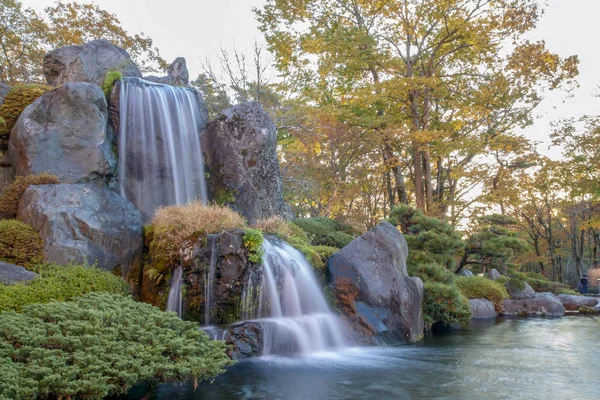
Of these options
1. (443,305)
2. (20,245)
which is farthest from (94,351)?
(443,305)

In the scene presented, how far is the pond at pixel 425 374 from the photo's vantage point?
568cm

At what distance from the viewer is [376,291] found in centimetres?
939

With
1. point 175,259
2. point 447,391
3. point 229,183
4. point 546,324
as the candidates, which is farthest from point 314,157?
point 447,391

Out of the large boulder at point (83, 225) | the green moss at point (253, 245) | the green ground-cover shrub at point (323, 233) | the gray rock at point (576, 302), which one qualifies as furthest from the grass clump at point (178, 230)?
the gray rock at point (576, 302)

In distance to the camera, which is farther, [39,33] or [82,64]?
[39,33]

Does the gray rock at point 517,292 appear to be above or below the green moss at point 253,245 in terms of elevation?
below

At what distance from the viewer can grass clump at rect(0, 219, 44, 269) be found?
7809 mm

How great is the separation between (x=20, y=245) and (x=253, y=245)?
13.3ft

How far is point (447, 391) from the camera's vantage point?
5.80m

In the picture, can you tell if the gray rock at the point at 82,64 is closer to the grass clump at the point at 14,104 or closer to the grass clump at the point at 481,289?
the grass clump at the point at 14,104

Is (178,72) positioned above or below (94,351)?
above

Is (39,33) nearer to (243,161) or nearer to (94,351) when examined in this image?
(243,161)

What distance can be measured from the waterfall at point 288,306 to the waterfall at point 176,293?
1.11 meters

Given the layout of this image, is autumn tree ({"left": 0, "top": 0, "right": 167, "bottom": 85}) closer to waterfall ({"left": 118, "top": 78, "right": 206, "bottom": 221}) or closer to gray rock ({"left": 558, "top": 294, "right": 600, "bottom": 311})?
waterfall ({"left": 118, "top": 78, "right": 206, "bottom": 221})
